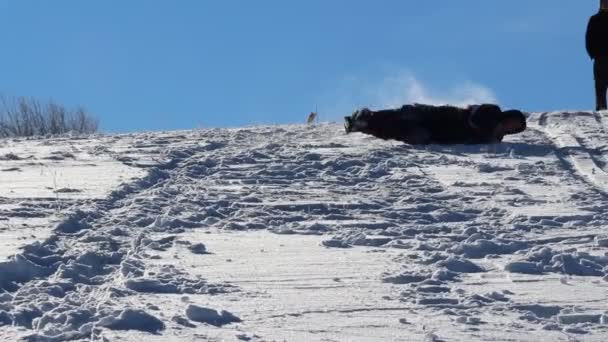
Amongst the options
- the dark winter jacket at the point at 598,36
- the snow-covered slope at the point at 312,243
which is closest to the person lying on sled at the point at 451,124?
the snow-covered slope at the point at 312,243

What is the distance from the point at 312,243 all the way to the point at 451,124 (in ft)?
18.9

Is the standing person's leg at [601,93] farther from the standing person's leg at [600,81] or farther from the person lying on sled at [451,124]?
the person lying on sled at [451,124]

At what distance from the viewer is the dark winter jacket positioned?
15.8 meters

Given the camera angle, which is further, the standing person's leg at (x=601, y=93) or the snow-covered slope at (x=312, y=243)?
the standing person's leg at (x=601, y=93)

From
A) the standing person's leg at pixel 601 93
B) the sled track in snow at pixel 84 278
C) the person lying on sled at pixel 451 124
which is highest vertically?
the standing person's leg at pixel 601 93

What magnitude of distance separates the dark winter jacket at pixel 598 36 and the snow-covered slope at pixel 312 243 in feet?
13.4

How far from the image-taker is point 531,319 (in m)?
4.74

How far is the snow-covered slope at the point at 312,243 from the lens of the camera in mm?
4648

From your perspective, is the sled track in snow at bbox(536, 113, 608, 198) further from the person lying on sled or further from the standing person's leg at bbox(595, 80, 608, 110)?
the standing person's leg at bbox(595, 80, 608, 110)

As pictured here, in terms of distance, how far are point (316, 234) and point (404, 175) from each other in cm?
311

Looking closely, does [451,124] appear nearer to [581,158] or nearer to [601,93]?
[581,158]

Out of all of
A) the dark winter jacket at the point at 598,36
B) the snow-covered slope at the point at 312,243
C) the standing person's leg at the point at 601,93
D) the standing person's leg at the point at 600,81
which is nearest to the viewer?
the snow-covered slope at the point at 312,243

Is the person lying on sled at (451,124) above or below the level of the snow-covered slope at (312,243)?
above

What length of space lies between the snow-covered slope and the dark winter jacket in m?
4.08
